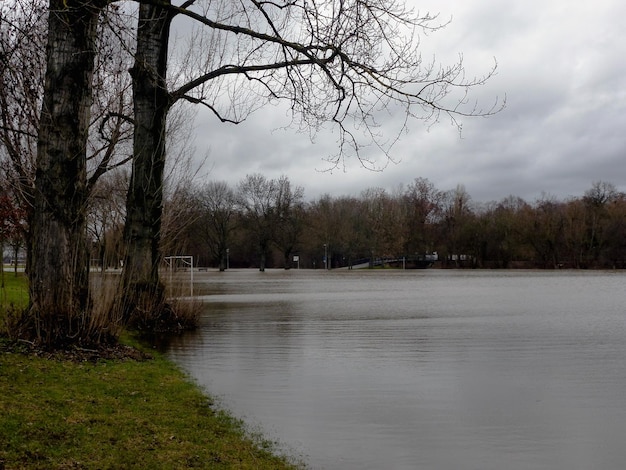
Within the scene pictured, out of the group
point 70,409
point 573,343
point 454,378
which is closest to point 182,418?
point 70,409

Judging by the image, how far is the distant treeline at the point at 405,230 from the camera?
85688mm

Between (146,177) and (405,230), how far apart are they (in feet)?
272

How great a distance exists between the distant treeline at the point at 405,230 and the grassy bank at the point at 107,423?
74.0m

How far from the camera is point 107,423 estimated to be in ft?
19.3

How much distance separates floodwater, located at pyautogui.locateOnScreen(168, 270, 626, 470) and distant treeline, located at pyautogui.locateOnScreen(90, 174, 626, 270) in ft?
222

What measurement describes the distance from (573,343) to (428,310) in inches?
321

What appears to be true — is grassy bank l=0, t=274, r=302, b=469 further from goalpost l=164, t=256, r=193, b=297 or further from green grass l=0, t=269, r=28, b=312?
goalpost l=164, t=256, r=193, b=297

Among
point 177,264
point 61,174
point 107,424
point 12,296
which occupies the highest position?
point 61,174

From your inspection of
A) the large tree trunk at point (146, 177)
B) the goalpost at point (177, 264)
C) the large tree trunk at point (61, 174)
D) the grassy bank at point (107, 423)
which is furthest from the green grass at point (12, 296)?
the goalpost at point (177, 264)

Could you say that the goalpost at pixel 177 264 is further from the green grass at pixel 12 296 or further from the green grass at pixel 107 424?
the green grass at pixel 107 424

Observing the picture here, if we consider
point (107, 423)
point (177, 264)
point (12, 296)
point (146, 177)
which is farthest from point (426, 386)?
point (12, 296)

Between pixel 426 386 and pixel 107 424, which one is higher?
pixel 107 424

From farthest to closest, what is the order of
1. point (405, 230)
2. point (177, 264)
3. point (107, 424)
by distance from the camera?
point (405, 230) → point (177, 264) → point (107, 424)

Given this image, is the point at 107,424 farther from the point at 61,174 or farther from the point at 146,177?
the point at 146,177
